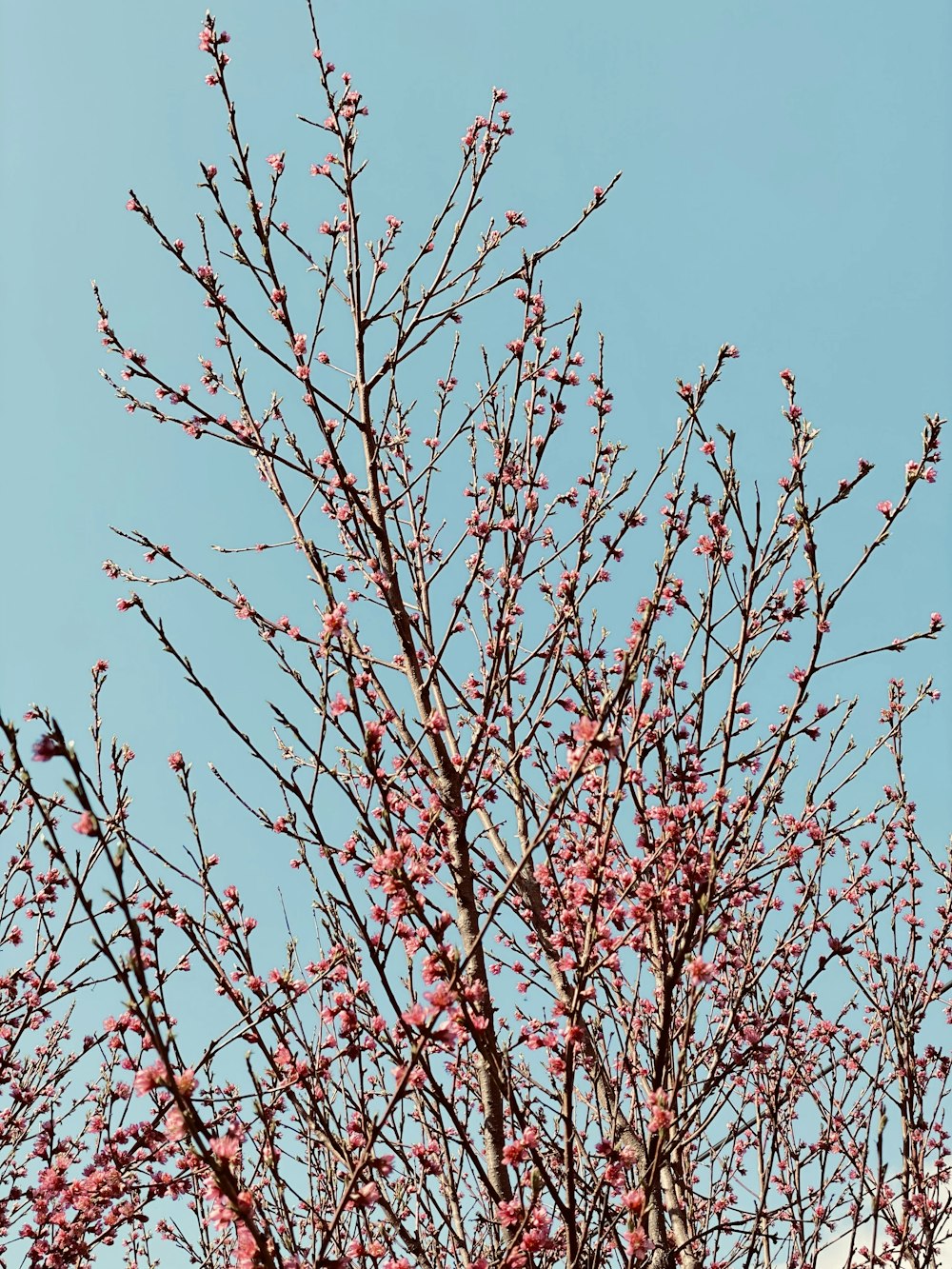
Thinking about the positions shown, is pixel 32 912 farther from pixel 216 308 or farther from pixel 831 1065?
pixel 831 1065

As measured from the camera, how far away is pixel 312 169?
485cm

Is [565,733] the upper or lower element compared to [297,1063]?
upper

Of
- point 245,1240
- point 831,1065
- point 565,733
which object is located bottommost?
point 245,1240

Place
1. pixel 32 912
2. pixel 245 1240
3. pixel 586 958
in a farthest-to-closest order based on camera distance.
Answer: pixel 32 912
pixel 586 958
pixel 245 1240

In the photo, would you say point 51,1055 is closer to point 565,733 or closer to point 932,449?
point 565,733

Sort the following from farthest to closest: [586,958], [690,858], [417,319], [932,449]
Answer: [417,319] → [932,449] → [690,858] → [586,958]

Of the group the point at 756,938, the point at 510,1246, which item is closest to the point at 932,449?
the point at 756,938

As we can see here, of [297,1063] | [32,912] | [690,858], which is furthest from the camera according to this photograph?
[32,912]

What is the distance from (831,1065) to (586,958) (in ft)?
13.6

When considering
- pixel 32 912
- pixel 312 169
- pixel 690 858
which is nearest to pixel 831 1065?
pixel 690 858

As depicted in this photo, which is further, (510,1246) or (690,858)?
(690,858)

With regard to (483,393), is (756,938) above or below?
below

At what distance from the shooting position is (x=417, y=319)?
15.3ft

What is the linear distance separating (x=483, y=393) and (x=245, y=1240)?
4242 millimetres
